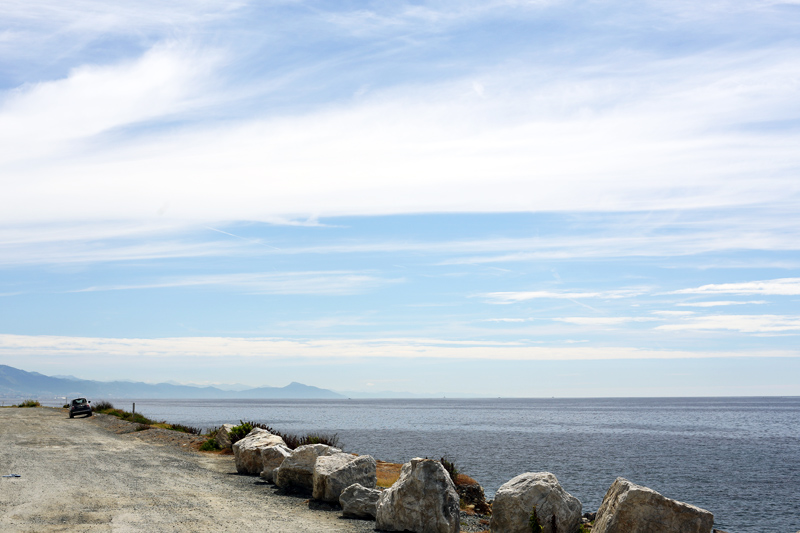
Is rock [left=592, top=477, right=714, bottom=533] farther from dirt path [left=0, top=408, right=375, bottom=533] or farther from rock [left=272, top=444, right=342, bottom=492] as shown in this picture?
rock [left=272, top=444, right=342, bottom=492]

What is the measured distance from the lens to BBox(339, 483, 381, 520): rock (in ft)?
47.4

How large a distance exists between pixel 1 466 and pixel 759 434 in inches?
3749

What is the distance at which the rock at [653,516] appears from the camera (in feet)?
34.9

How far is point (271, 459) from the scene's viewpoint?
19703 millimetres

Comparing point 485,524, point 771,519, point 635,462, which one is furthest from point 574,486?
point 485,524

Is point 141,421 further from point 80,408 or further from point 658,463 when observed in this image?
point 658,463

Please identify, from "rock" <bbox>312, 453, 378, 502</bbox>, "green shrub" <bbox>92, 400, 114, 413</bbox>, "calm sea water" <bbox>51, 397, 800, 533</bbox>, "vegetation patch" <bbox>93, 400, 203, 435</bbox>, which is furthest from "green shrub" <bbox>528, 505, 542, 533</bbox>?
"green shrub" <bbox>92, 400, 114, 413</bbox>

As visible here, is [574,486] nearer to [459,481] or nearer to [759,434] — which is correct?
[459,481]

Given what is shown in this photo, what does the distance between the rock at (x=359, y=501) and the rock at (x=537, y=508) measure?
3044 mm

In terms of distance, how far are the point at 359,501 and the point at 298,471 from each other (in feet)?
11.7

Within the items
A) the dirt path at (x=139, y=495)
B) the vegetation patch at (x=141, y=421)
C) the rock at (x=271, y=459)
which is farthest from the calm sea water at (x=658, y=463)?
the dirt path at (x=139, y=495)

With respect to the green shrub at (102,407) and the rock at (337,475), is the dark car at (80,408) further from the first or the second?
the rock at (337,475)

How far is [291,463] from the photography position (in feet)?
58.5

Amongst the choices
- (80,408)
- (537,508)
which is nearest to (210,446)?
(537,508)
